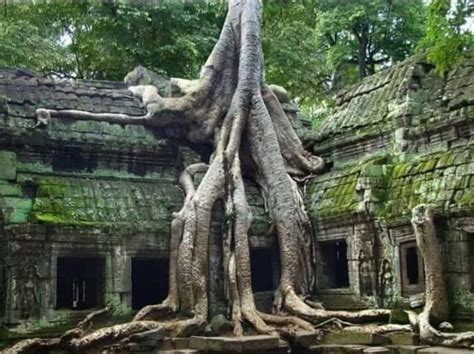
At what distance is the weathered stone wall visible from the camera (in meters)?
9.41

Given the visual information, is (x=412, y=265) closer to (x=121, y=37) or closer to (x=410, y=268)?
(x=410, y=268)

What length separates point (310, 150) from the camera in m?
13.4

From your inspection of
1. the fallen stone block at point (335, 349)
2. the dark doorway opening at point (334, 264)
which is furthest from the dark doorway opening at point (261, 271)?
the fallen stone block at point (335, 349)

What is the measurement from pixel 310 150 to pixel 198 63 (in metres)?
6.11

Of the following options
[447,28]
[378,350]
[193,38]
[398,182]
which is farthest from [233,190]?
[193,38]

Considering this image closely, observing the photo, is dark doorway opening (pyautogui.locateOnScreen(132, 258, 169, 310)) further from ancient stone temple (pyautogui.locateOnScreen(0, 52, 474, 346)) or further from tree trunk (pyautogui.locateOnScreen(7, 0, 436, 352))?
tree trunk (pyautogui.locateOnScreen(7, 0, 436, 352))

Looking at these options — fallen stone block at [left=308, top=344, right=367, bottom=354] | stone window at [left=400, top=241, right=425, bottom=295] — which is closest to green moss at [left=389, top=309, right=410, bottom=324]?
stone window at [left=400, top=241, right=425, bottom=295]

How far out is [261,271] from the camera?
12.9 meters

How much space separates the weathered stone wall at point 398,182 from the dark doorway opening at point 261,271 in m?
1.13

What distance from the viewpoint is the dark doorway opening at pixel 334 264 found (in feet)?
39.7

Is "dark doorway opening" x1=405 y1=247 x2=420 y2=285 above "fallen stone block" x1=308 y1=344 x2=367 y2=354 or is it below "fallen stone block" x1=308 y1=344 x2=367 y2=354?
above

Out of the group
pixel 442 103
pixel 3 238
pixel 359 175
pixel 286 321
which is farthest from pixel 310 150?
pixel 3 238

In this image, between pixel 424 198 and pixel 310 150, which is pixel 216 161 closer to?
pixel 310 150

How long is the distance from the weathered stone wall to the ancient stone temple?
22mm
